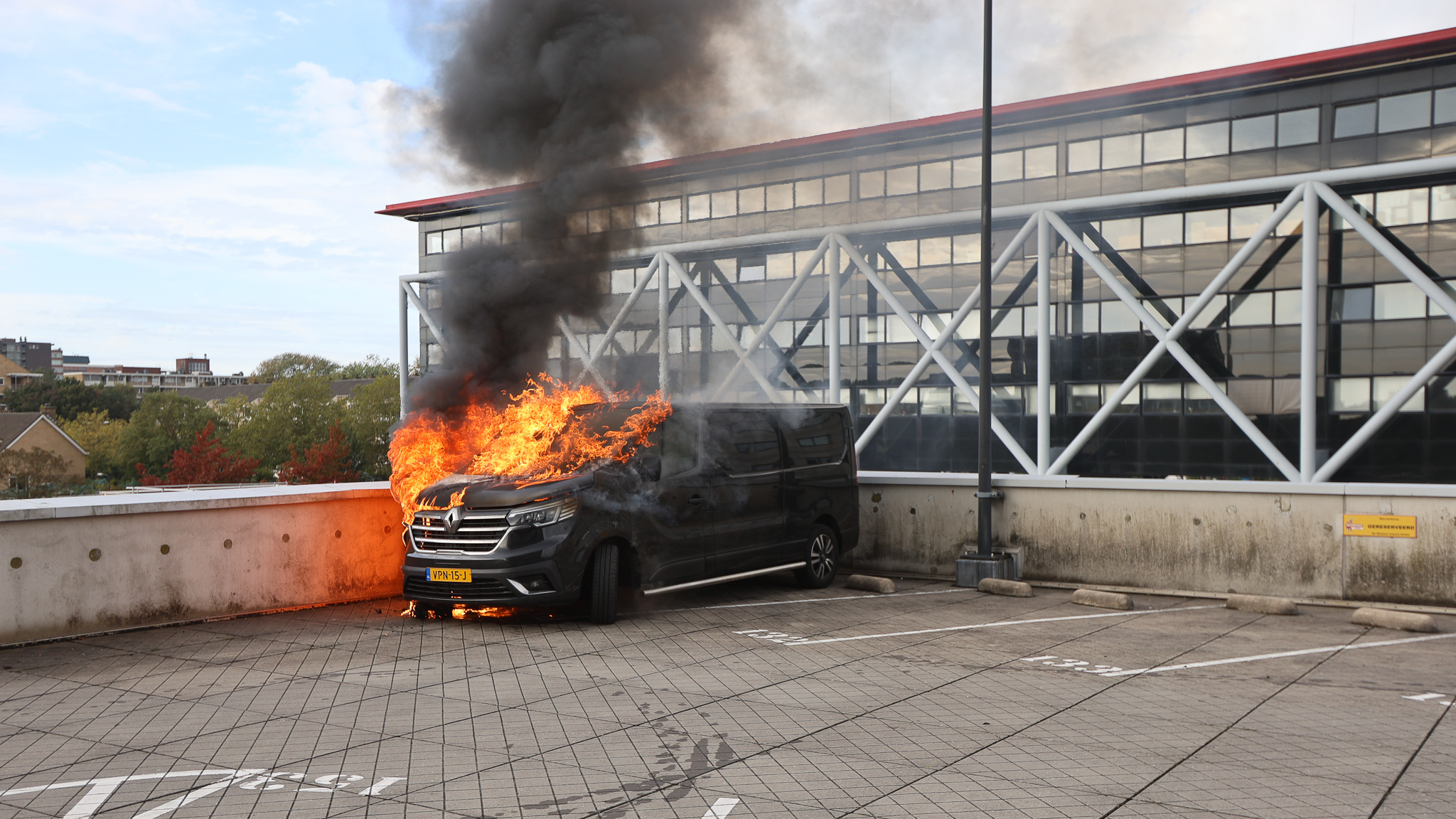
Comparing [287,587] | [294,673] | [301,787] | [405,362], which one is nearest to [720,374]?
[405,362]

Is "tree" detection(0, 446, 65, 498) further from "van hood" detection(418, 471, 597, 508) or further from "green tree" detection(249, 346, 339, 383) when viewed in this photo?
"van hood" detection(418, 471, 597, 508)

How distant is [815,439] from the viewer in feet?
36.6

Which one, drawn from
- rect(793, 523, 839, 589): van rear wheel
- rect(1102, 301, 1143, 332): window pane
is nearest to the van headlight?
rect(793, 523, 839, 589): van rear wheel

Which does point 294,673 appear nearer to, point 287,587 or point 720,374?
point 287,587

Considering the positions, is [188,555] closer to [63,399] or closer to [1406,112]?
[1406,112]

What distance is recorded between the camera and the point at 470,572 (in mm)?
8297

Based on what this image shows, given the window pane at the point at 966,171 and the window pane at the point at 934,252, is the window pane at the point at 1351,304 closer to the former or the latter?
the window pane at the point at 966,171

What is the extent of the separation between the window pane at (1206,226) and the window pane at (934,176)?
8.30 m

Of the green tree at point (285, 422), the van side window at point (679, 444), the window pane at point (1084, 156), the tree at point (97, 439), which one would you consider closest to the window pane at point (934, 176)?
the window pane at point (1084, 156)

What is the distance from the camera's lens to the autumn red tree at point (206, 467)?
2403 inches

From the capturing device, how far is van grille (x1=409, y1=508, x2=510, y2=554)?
27.3 feet

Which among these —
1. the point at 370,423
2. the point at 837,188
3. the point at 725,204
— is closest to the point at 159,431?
the point at 370,423

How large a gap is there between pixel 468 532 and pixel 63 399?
112 meters

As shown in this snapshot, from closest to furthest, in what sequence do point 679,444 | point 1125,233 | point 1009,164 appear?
point 679,444 < point 1009,164 < point 1125,233
